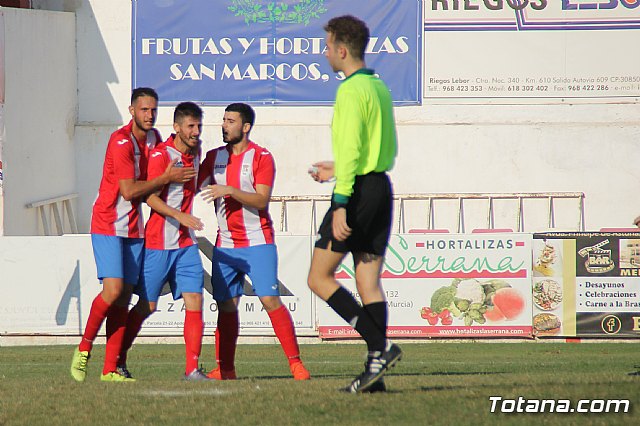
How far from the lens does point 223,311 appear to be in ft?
29.6

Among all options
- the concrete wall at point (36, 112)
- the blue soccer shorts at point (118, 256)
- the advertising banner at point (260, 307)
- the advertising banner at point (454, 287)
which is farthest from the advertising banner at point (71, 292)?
the blue soccer shorts at point (118, 256)

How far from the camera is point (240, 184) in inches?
348

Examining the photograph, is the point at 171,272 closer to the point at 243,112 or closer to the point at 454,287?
the point at 243,112

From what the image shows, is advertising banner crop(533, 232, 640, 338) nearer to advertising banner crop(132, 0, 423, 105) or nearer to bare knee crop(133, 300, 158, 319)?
advertising banner crop(132, 0, 423, 105)

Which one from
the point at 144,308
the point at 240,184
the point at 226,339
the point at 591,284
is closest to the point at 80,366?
the point at 144,308

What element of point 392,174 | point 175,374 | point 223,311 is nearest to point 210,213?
point 392,174

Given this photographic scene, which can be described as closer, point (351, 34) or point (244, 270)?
point (351, 34)

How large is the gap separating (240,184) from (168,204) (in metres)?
0.61

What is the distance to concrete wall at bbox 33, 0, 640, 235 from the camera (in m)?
24.6

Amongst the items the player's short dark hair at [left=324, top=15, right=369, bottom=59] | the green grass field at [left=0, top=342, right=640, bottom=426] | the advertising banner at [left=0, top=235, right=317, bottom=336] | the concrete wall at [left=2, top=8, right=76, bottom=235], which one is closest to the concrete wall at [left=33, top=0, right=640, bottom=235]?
the concrete wall at [left=2, top=8, right=76, bottom=235]

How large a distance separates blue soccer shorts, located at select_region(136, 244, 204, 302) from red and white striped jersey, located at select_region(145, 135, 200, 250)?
6cm

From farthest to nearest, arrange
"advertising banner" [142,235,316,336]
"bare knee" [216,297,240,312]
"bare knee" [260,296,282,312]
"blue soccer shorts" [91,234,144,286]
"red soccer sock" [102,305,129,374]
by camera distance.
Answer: "advertising banner" [142,235,316,336] < "bare knee" [216,297,240,312] < "bare knee" [260,296,282,312] < "red soccer sock" [102,305,129,374] < "blue soccer shorts" [91,234,144,286]

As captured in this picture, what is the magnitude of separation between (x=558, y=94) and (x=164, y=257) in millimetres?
17596

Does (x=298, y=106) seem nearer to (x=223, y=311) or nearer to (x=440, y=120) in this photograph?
(x=440, y=120)
